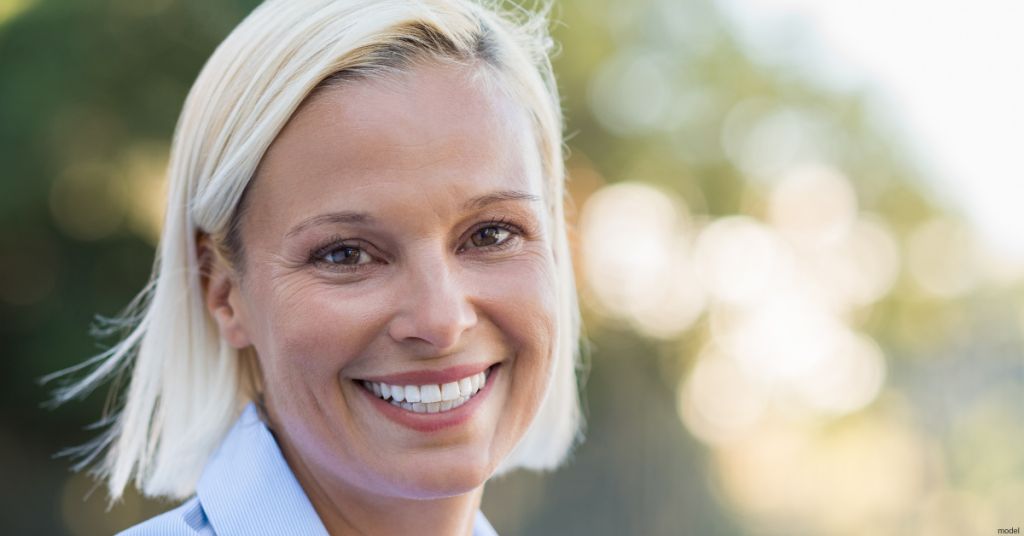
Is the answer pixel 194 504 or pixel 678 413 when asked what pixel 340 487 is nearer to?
pixel 194 504

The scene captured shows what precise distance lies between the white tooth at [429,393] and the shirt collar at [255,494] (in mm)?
389

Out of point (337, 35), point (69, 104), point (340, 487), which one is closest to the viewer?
point (337, 35)

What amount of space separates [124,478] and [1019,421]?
926 cm

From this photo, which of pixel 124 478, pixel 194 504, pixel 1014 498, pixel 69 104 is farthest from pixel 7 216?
pixel 1014 498

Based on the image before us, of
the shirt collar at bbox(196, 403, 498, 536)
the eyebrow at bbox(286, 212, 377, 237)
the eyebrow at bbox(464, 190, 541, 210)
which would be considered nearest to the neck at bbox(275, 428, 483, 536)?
the shirt collar at bbox(196, 403, 498, 536)

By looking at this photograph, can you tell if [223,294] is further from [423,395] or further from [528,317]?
[528,317]

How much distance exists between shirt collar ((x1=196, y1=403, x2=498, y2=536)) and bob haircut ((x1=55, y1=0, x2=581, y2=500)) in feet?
1.00

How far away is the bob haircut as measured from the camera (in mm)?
1695

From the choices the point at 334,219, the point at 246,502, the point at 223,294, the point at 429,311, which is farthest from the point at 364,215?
the point at 246,502

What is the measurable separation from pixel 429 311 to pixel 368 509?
0.57 meters

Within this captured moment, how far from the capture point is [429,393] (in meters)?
1.67

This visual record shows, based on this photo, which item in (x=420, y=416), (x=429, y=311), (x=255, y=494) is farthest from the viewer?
(x=255, y=494)

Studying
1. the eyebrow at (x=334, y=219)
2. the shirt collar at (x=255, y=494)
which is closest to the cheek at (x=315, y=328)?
the eyebrow at (x=334, y=219)

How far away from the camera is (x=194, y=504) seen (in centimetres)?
178
